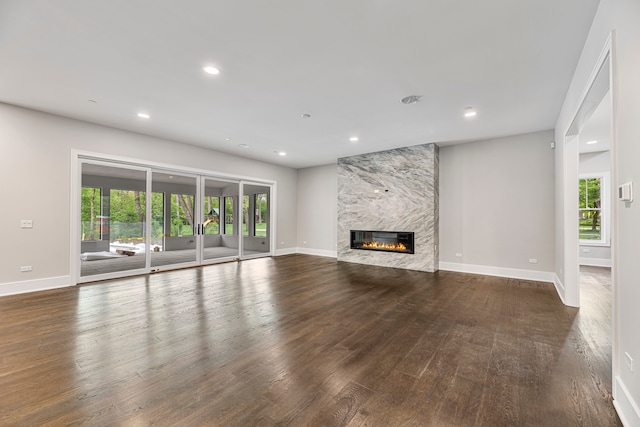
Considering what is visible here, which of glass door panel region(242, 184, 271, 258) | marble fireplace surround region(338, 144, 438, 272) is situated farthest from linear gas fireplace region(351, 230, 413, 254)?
glass door panel region(242, 184, 271, 258)

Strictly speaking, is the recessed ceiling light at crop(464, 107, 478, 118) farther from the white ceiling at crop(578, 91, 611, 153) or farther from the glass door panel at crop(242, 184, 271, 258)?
the glass door panel at crop(242, 184, 271, 258)

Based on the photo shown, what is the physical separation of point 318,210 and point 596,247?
7555 millimetres

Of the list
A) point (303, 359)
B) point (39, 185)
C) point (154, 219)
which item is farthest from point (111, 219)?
point (303, 359)

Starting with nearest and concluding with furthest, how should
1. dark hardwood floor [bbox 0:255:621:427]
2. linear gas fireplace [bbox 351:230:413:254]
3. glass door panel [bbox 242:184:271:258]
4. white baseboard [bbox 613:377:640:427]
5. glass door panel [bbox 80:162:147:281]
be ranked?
white baseboard [bbox 613:377:640:427] < dark hardwood floor [bbox 0:255:621:427] < glass door panel [bbox 80:162:147:281] < linear gas fireplace [bbox 351:230:413:254] < glass door panel [bbox 242:184:271:258]

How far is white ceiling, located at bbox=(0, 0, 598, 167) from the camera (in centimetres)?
230

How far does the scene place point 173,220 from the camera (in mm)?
6582

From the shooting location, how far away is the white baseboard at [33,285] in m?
4.27

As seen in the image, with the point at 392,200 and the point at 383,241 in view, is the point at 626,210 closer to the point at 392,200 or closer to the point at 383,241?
the point at 392,200

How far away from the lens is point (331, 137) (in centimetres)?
591

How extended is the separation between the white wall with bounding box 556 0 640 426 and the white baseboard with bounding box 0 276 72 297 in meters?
7.11

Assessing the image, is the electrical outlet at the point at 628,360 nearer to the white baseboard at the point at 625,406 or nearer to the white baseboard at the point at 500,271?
the white baseboard at the point at 625,406

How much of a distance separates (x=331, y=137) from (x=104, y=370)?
514 cm

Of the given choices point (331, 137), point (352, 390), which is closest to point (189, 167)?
point (331, 137)

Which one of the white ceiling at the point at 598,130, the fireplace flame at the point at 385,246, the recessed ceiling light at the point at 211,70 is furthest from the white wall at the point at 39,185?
the white ceiling at the point at 598,130
